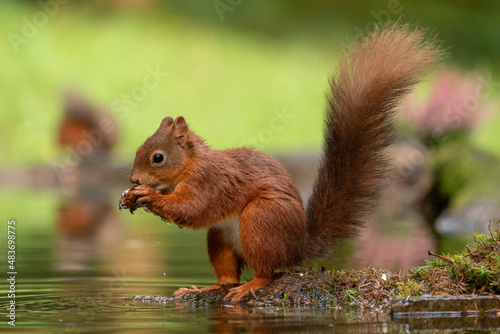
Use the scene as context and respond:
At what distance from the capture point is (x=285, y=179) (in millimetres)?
4184

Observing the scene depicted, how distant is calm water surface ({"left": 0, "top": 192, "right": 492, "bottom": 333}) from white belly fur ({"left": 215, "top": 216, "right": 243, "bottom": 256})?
1.23ft

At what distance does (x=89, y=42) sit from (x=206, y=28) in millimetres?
2163

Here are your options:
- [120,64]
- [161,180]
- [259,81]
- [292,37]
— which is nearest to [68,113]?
[120,64]

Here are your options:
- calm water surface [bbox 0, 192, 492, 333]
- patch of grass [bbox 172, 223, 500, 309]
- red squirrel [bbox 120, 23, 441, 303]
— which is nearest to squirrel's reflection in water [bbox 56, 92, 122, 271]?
calm water surface [bbox 0, 192, 492, 333]

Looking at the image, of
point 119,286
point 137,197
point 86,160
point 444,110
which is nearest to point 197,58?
point 86,160

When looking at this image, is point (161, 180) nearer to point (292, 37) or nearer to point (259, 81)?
point (259, 81)

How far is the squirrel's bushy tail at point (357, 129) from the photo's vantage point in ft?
13.8

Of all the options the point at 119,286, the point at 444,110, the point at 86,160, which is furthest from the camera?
the point at 86,160

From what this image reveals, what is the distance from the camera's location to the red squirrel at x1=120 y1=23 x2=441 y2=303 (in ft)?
13.2

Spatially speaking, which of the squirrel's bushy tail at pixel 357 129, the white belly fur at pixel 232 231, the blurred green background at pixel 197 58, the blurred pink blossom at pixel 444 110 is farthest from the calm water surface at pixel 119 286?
the blurred green background at pixel 197 58

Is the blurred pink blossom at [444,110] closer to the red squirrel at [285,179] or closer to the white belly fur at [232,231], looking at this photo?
the red squirrel at [285,179]

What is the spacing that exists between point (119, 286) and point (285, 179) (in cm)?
110

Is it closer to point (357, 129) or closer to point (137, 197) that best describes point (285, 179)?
point (357, 129)

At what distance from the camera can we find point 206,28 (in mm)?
16562
